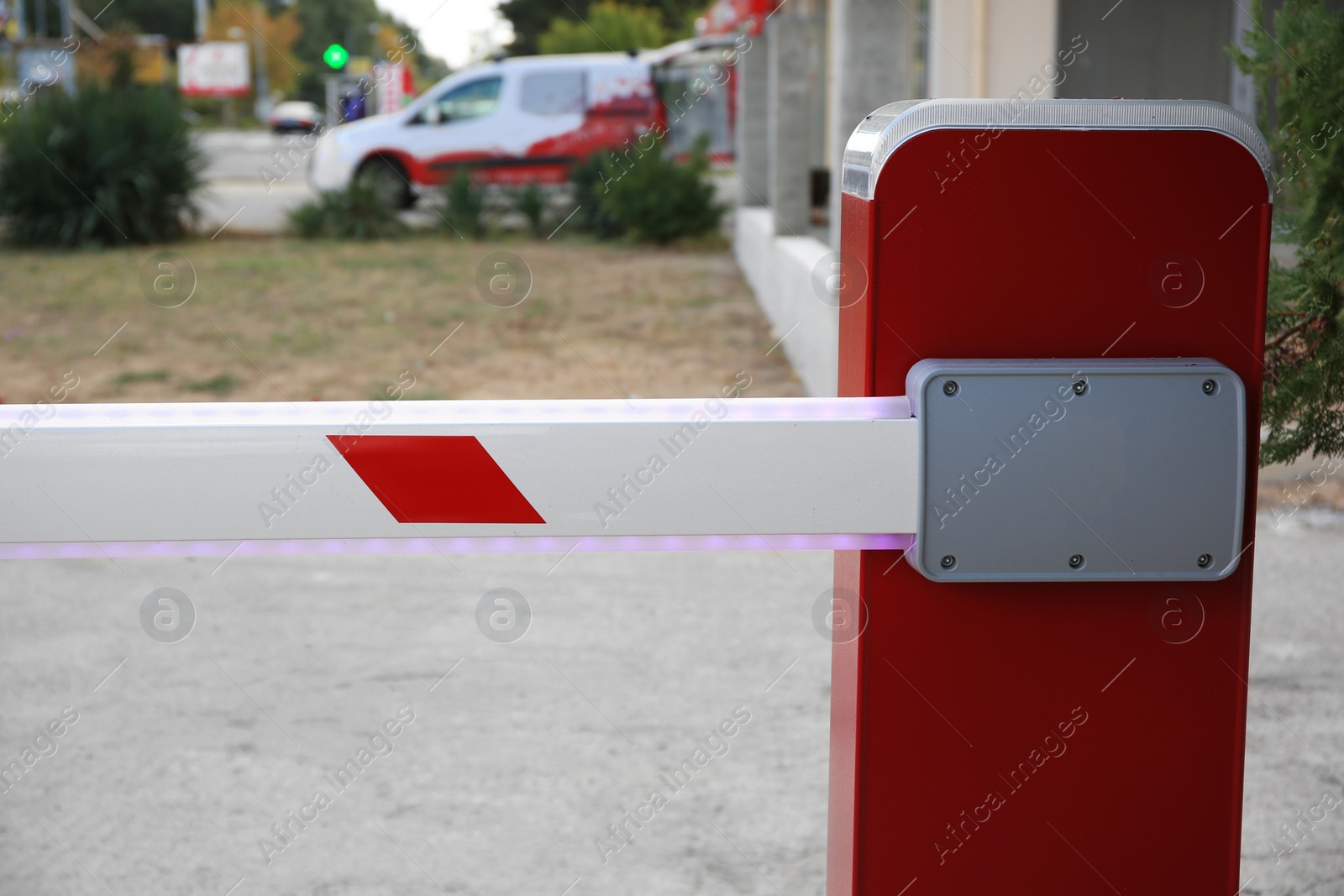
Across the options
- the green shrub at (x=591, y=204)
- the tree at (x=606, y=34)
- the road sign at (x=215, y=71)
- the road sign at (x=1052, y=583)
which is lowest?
the road sign at (x=215, y=71)

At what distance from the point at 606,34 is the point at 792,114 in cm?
3109

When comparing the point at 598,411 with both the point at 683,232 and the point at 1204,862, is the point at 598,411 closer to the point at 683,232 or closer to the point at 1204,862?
the point at 1204,862

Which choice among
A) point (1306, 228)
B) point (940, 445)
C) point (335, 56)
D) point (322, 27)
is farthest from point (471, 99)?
point (322, 27)

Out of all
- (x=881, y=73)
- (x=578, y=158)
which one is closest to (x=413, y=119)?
(x=578, y=158)

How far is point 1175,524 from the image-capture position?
4.50ft

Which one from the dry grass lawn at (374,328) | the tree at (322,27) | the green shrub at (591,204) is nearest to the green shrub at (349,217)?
the dry grass lawn at (374,328)

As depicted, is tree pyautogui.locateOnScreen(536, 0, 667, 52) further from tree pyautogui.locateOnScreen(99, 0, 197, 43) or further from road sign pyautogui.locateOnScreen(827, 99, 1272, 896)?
tree pyautogui.locateOnScreen(99, 0, 197, 43)

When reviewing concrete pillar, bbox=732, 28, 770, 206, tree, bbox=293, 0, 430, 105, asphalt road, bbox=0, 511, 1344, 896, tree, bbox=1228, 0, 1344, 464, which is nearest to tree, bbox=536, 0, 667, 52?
concrete pillar, bbox=732, 28, 770, 206

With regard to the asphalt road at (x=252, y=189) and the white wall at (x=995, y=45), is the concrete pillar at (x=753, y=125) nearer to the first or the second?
the asphalt road at (x=252, y=189)

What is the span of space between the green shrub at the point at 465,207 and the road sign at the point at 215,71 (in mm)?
51270

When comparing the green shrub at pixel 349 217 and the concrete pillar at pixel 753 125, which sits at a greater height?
the concrete pillar at pixel 753 125

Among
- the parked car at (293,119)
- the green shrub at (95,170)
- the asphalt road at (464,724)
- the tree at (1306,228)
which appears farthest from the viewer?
the parked car at (293,119)

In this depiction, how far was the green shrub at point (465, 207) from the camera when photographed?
1675 centimetres

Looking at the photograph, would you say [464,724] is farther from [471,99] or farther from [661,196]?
[471,99]
